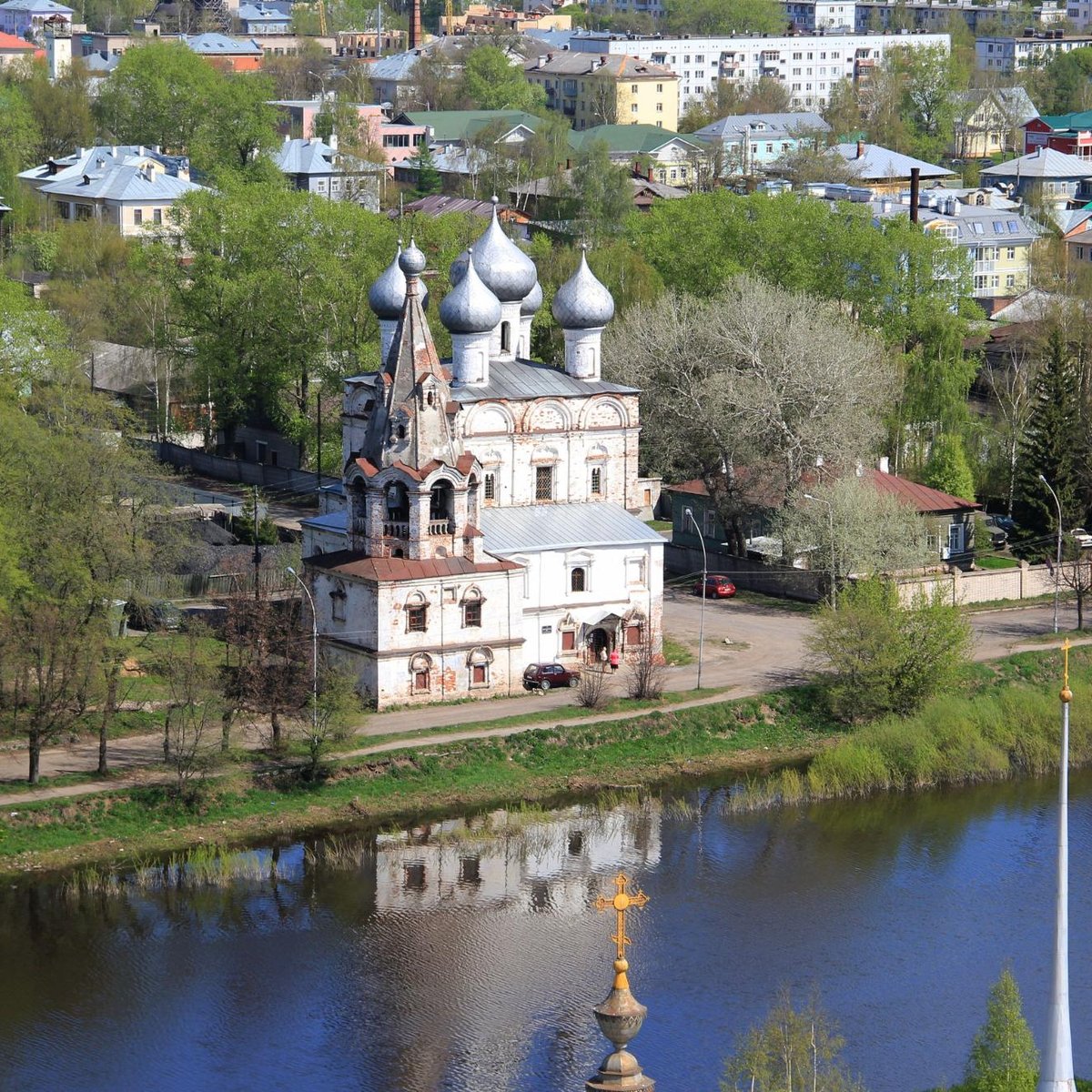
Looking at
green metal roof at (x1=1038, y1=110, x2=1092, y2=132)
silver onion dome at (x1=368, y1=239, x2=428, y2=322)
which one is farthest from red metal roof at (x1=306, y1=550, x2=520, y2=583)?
green metal roof at (x1=1038, y1=110, x2=1092, y2=132)

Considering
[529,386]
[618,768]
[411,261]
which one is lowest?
[618,768]

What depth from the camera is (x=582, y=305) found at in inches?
2019

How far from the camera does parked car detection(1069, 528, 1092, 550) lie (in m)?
55.1

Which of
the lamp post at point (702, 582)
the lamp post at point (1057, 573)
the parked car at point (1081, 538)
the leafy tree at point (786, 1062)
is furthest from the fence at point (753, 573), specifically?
the leafy tree at point (786, 1062)

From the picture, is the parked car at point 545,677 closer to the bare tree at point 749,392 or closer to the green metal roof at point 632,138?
the bare tree at point 749,392

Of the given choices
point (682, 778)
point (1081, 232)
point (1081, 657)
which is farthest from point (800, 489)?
point (1081, 232)

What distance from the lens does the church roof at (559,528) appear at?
48.1 meters

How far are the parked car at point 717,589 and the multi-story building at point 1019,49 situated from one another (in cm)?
10623

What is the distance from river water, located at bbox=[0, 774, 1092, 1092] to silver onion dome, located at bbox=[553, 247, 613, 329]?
11.1 meters

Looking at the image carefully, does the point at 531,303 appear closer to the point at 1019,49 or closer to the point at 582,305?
the point at 582,305

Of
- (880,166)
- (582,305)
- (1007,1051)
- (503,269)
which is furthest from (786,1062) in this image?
(880,166)

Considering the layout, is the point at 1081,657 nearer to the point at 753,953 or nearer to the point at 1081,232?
the point at 753,953

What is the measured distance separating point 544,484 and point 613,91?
85403 millimetres

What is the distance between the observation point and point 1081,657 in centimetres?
5028
